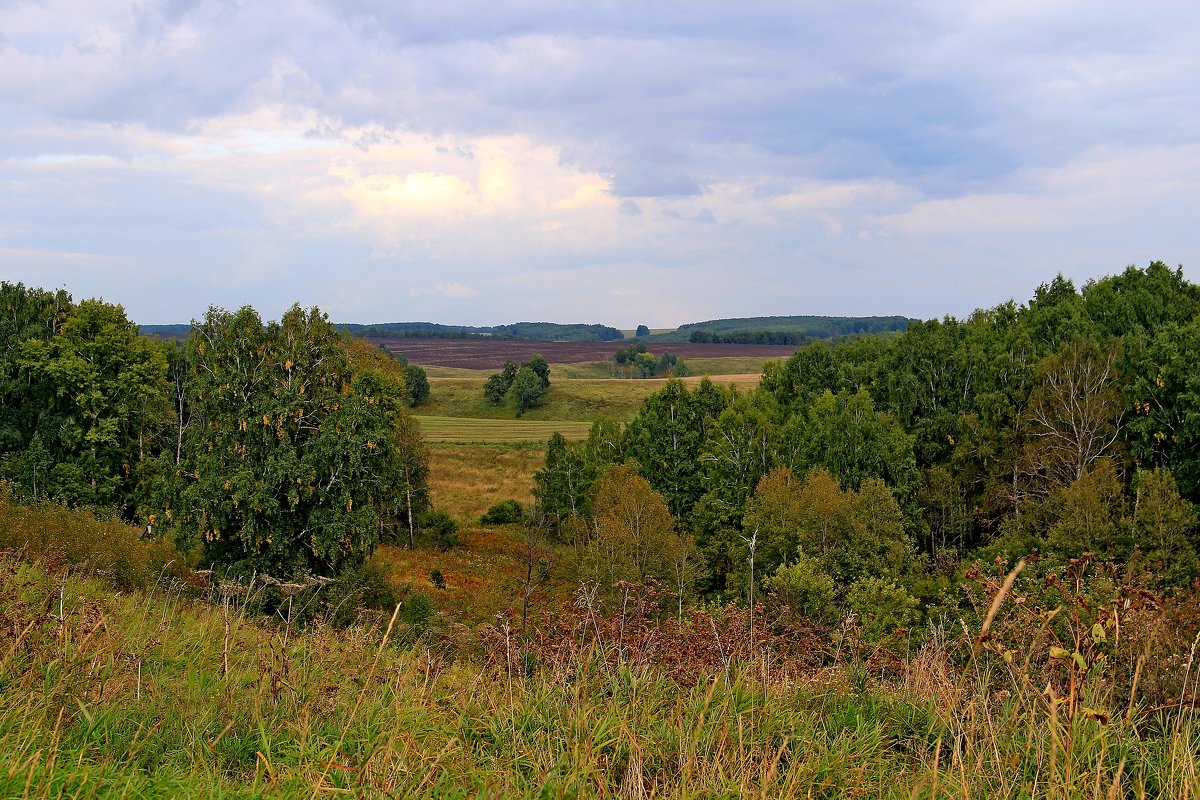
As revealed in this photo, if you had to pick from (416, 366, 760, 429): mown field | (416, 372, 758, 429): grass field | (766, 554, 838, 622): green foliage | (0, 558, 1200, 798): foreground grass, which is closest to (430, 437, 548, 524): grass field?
(416, 366, 760, 429): mown field

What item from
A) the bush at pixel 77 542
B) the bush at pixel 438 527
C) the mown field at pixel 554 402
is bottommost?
the bush at pixel 438 527

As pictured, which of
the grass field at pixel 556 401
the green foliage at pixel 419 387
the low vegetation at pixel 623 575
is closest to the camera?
the low vegetation at pixel 623 575

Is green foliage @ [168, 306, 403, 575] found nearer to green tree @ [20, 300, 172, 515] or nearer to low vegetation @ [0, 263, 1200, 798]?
low vegetation @ [0, 263, 1200, 798]

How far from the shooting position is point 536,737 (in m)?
4.18

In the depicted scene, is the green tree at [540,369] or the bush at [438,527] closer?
the bush at [438,527]

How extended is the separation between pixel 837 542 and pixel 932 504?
34.9ft

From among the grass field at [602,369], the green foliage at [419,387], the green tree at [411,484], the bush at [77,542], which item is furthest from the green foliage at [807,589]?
the grass field at [602,369]

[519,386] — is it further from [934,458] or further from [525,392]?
[934,458]

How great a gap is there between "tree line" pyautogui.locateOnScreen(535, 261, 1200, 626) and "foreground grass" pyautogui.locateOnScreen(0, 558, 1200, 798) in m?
19.6

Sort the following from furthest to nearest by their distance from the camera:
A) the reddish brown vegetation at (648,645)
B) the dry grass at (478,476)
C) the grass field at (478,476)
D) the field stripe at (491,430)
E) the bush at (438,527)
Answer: the field stripe at (491,430) < the dry grass at (478,476) < the grass field at (478,476) < the bush at (438,527) < the reddish brown vegetation at (648,645)

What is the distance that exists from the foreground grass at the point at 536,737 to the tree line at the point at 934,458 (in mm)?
19606

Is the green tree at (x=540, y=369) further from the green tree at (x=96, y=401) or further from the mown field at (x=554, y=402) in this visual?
the green tree at (x=96, y=401)

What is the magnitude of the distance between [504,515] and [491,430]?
142 ft

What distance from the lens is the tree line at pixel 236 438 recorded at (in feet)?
75.2
